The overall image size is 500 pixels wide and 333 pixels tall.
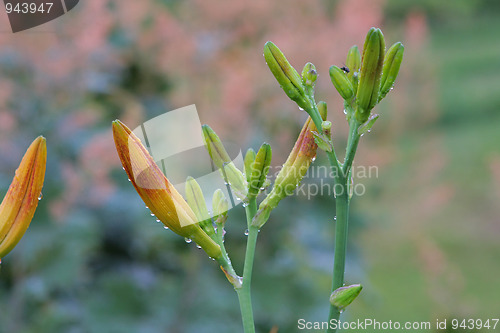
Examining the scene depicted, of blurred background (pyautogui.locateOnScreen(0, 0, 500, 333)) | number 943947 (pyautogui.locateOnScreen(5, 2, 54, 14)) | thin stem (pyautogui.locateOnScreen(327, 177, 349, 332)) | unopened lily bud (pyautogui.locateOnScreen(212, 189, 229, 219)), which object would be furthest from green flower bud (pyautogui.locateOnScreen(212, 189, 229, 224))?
number 943947 (pyautogui.locateOnScreen(5, 2, 54, 14))

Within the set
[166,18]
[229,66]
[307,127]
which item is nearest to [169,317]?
[229,66]

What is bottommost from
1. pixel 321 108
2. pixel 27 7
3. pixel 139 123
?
pixel 139 123

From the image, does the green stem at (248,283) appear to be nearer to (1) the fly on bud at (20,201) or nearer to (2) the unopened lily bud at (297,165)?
(2) the unopened lily bud at (297,165)

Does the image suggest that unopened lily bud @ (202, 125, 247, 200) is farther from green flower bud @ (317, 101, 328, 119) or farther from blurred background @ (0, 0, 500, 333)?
blurred background @ (0, 0, 500, 333)

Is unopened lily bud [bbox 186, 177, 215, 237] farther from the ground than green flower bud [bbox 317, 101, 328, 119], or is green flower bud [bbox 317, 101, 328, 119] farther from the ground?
green flower bud [bbox 317, 101, 328, 119]

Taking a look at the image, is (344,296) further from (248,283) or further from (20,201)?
(20,201)

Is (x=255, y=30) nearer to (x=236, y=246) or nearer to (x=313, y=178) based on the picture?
(x=313, y=178)

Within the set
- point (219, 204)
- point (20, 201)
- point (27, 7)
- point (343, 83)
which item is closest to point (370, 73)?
point (343, 83)
